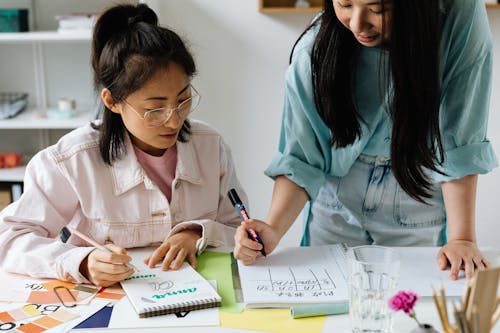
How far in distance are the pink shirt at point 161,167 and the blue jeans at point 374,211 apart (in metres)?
0.36

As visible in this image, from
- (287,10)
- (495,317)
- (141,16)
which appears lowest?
(495,317)

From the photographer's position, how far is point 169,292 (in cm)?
110

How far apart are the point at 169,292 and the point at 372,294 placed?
0.36 metres

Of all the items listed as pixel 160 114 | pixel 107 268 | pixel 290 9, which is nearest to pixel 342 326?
pixel 107 268

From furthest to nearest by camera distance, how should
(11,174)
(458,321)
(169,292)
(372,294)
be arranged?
1. (11,174)
2. (169,292)
3. (372,294)
4. (458,321)

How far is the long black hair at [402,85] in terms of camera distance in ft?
3.58

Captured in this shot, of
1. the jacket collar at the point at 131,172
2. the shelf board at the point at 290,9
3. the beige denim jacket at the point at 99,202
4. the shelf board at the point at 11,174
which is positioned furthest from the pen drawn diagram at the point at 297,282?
the shelf board at the point at 11,174

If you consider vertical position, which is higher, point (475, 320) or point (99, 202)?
point (475, 320)

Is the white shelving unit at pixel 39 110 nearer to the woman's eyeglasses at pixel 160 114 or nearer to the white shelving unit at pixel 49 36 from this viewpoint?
the white shelving unit at pixel 49 36

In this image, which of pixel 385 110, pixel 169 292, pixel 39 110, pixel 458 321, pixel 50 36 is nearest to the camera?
pixel 458 321

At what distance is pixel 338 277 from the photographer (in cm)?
117

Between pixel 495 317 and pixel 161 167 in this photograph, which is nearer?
pixel 495 317

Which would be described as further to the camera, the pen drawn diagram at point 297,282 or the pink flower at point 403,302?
the pen drawn diagram at point 297,282

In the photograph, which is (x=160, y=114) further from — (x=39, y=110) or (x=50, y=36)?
(x=39, y=110)
